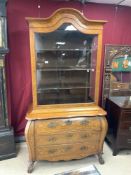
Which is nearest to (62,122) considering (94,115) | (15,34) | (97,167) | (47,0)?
(94,115)

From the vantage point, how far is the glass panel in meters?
2.20

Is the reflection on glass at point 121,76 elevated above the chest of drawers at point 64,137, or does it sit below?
above

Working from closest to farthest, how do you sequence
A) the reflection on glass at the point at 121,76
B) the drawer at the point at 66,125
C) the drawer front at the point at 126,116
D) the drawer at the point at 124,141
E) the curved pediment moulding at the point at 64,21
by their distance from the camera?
the curved pediment moulding at the point at 64,21
the drawer at the point at 66,125
the drawer front at the point at 126,116
the drawer at the point at 124,141
the reflection on glass at the point at 121,76

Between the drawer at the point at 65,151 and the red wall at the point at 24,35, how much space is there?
2.39ft

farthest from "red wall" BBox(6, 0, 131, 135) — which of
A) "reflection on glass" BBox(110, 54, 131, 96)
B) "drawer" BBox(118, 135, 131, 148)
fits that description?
"drawer" BBox(118, 135, 131, 148)

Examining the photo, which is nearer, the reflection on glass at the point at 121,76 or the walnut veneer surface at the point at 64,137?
the walnut veneer surface at the point at 64,137

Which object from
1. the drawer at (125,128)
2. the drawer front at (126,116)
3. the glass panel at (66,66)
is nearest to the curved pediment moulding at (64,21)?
the glass panel at (66,66)

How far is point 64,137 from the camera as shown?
213 centimetres

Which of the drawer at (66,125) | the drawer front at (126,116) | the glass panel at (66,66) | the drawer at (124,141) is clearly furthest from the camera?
the drawer at (124,141)

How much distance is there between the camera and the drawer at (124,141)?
2.46 m

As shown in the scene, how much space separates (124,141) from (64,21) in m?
1.86

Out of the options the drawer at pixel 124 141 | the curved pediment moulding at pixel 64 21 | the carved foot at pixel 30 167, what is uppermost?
the curved pediment moulding at pixel 64 21

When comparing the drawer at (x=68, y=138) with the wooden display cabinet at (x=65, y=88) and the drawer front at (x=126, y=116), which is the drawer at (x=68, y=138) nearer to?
the wooden display cabinet at (x=65, y=88)

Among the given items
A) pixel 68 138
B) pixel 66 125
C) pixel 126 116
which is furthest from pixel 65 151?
pixel 126 116
